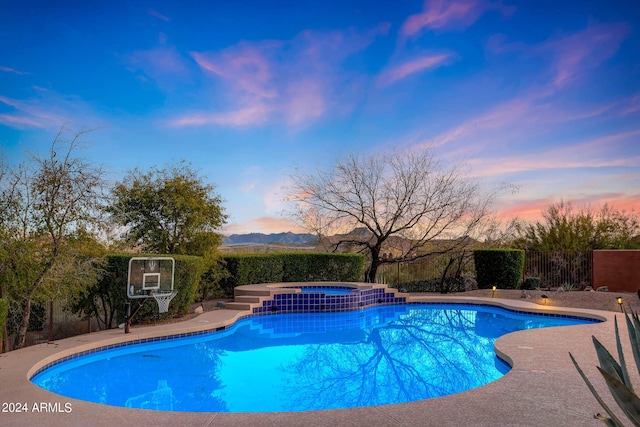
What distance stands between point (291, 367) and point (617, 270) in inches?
534

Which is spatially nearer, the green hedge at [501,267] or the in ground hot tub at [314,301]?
the in ground hot tub at [314,301]

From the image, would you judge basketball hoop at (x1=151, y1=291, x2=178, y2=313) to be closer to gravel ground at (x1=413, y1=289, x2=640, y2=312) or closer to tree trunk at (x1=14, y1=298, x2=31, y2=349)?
tree trunk at (x1=14, y1=298, x2=31, y2=349)

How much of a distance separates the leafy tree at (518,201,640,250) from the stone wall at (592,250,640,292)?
2.31 meters

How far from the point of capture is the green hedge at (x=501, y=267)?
1706 centimetres

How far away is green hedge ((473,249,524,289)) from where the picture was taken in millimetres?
17062

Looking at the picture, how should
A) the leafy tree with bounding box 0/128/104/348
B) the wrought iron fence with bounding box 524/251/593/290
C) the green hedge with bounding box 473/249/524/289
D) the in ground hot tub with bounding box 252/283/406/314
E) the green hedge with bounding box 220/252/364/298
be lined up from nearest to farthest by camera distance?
the leafy tree with bounding box 0/128/104/348
the in ground hot tub with bounding box 252/283/406/314
the green hedge with bounding box 220/252/364/298
the green hedge with bounding box 473/249/524/289
the wrought iron fence with bounding box 524/251/593/290

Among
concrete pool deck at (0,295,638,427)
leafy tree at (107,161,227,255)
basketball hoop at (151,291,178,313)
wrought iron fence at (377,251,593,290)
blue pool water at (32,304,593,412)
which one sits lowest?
blue pool water at (32,304,593,412)

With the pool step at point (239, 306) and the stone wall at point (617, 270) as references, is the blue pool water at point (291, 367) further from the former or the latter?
the stone wall at point (617, 270)

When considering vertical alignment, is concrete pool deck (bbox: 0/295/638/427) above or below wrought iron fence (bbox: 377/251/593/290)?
below

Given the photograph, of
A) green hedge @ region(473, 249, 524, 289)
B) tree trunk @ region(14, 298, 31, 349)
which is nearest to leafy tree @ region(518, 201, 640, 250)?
green hedge @ region(473, 249, 524, 289)

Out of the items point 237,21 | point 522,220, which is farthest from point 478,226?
point 237,21

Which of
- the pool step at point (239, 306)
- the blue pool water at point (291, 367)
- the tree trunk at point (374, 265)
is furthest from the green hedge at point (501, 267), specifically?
the pool step at point (239, 306)

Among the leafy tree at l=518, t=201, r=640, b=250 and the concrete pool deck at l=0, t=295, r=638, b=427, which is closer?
the concrete pool deck at l=0, t=295, r=638, b=427

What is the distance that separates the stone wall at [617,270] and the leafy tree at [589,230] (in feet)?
7.58
